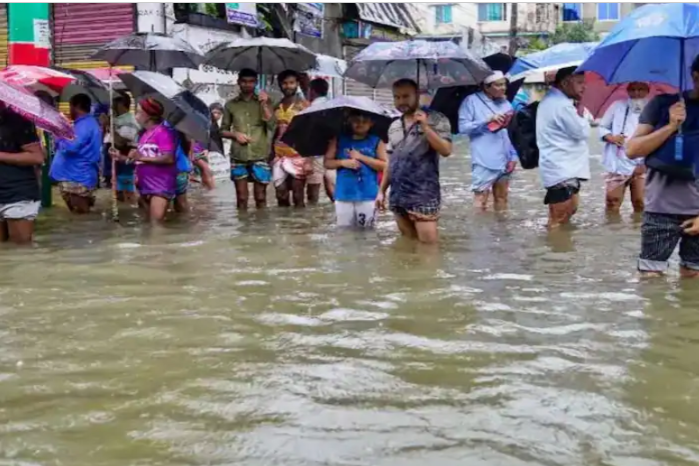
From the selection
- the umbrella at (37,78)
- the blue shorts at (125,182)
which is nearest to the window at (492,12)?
the blue shorts at (125,182)

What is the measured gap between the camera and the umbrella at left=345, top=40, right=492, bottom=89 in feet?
25.3

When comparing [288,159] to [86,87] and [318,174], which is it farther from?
[86,87]

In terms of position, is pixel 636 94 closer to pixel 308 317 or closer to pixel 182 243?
pixel 182 243

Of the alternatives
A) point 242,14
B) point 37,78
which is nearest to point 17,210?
point 37,78

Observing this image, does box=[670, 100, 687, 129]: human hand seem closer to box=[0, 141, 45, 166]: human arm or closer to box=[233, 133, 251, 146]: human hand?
box=[0, 141, 45, 166]: human arm

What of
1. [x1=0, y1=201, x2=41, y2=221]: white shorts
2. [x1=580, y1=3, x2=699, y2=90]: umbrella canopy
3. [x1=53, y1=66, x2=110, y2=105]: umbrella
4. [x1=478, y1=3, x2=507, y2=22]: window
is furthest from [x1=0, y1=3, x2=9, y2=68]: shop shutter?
[x1=478, y1=3, x2=507, y2=22]: window

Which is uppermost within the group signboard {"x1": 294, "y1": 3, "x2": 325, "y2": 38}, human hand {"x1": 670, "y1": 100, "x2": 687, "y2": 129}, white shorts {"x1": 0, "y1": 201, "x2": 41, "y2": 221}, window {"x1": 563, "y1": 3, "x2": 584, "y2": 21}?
window {"x1": 563, "y1": 3, "x2": 584, "y2": 21}

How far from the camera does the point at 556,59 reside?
27.6ft

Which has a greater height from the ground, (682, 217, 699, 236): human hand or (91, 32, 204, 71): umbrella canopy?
(91, 32, 204, 71): umbrella canopy

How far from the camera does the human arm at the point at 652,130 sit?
510 cm

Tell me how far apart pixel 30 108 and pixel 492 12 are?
46.5 metres

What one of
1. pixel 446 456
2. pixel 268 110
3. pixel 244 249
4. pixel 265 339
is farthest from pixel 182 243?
pixel 446 456

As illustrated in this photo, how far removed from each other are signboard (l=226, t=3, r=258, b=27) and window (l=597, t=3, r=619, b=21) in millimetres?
41821

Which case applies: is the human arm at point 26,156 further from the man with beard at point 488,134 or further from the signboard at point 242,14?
the signboard at point 242,14
